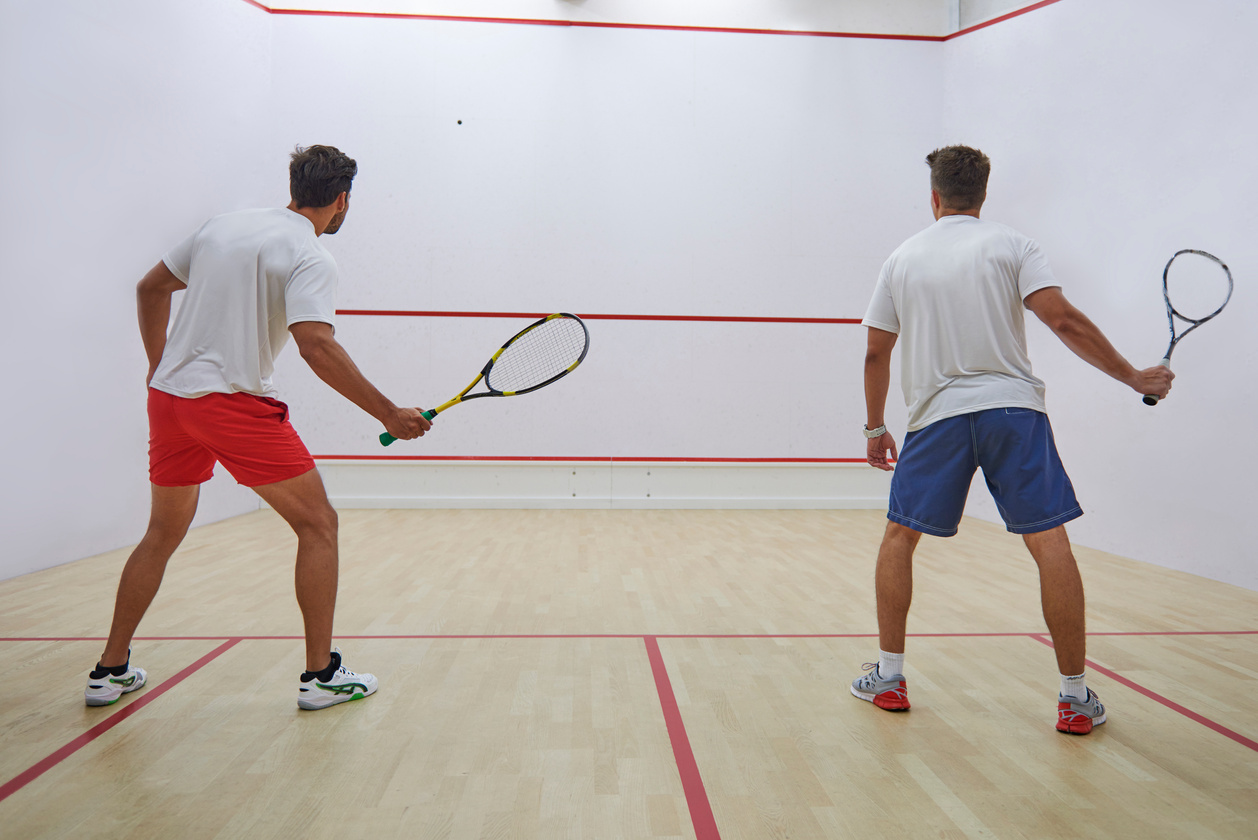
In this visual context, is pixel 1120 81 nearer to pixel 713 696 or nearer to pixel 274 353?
pixel 713 696

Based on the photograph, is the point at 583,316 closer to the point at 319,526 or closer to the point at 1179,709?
the point at 319,526

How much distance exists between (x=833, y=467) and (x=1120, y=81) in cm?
252

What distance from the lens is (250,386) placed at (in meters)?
1.61

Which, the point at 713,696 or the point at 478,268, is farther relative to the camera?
the point at 478,268

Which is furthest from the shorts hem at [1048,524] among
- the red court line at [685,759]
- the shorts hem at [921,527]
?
the red court line at [685,759]

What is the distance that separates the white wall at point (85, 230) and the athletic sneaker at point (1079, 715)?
3.36 metres

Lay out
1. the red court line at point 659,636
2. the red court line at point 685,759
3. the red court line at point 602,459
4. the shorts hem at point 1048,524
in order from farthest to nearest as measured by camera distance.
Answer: the red court line at point 602,459
the red court line at point 659,636
the shorts hem at point 1048,524
the red court line at point 685,759

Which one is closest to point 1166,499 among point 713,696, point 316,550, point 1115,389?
point 1115,389

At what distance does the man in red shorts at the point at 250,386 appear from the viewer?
5.24ft

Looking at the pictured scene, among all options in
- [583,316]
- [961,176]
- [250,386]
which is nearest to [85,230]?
[250,386]

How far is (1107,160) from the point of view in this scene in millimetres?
3838

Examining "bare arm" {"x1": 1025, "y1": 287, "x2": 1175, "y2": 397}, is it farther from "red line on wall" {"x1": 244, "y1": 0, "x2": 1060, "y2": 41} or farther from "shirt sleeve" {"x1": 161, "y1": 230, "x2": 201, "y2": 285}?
"red line on wall" {"x1": 244, "y1": 0, "x2": 1060, "y2": 41}

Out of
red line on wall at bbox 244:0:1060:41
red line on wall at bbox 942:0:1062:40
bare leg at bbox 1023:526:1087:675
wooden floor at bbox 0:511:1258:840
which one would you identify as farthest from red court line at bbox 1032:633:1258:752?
red line on wall at bbox 244:0:1060:41

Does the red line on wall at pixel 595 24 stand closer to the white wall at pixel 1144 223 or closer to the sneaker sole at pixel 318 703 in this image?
the white wall at pixel 1144 223
